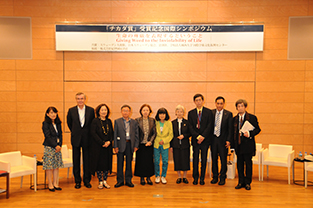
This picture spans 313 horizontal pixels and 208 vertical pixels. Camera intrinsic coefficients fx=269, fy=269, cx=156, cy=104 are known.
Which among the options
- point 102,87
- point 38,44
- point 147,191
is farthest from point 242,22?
point 38,44

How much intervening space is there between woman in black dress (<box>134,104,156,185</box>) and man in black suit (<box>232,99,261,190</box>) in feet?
5.15

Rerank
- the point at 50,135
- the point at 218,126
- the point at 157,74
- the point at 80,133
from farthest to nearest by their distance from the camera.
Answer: the point at 157,74 < the point at 218,126 < the point at 80,133 < the point at 50,135

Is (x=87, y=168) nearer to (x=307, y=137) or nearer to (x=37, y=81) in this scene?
(x=37, y=81)

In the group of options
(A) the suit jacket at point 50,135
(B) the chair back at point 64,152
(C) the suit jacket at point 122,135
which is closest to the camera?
(A) the suit jacket at point 50,135

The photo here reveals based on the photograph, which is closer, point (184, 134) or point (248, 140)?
point (248, 140)

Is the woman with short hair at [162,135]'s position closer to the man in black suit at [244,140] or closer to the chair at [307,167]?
the man in black suit at [244,140]

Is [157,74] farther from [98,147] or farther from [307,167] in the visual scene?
[307,167]

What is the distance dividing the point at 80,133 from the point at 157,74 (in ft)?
10.2

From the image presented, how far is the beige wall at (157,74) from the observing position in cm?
728

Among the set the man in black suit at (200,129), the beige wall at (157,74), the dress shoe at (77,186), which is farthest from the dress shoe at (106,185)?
the beige wall at (157,74)

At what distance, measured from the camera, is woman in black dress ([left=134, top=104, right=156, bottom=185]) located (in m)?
5.09

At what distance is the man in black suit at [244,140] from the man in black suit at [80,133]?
2.76m

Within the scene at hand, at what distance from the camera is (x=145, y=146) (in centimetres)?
508

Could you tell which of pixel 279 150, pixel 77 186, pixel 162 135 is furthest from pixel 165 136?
pixel 279 150
